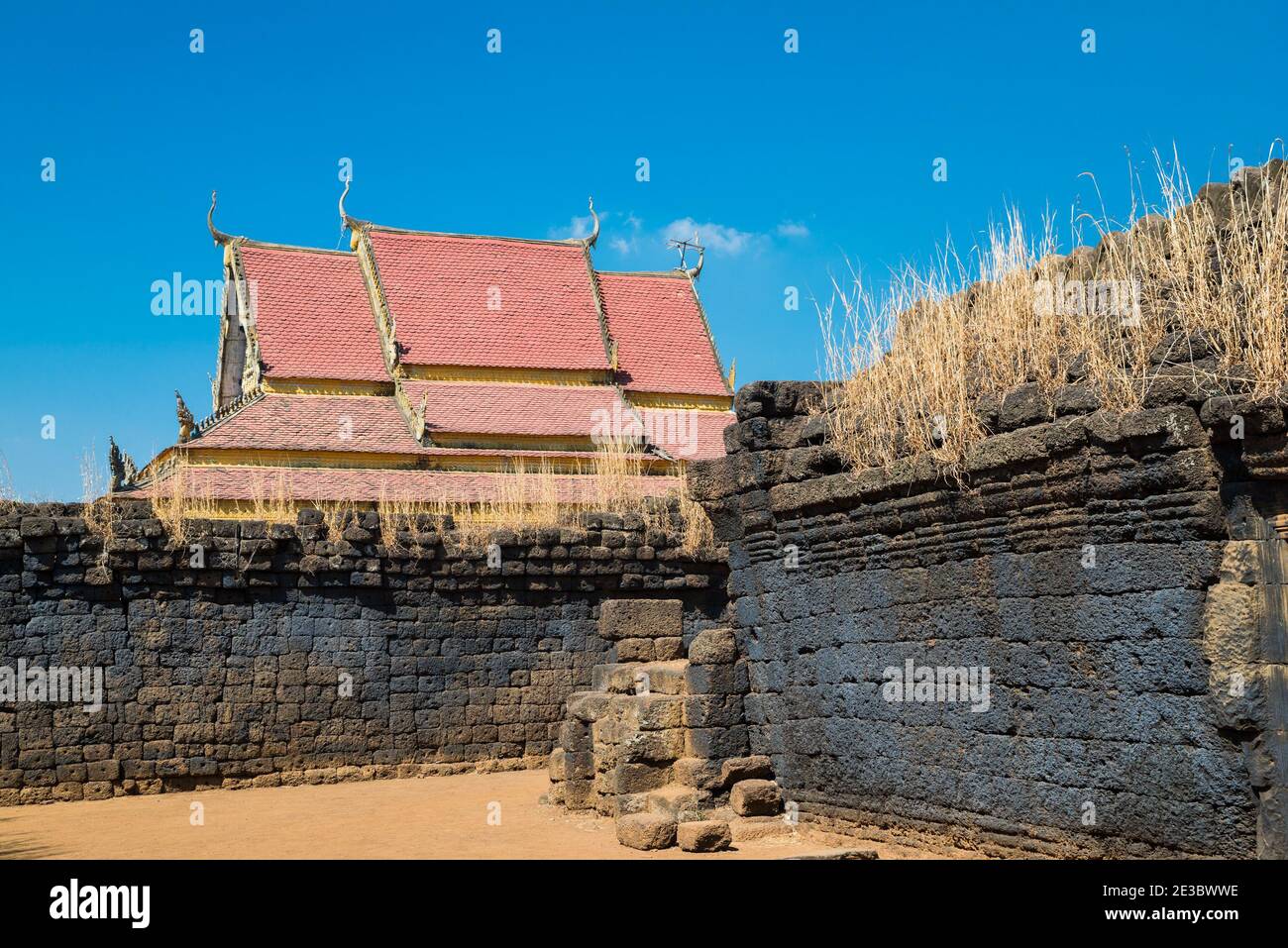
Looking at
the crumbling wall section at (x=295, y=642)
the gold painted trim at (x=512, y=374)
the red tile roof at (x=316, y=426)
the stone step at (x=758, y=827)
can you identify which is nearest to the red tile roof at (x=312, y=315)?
the red tile roof at (x=316, y=426)

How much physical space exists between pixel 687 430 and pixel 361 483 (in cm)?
785

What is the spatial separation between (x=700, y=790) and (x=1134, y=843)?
3.97 meters

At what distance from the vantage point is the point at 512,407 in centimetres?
2608

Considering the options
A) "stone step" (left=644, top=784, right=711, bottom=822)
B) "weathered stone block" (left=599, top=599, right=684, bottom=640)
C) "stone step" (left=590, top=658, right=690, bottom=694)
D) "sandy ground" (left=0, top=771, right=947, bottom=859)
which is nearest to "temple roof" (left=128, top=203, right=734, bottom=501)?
"sandy ground" (left=0, top=771, right=947, bottom=859)

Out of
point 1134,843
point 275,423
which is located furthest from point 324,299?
point 1134,843

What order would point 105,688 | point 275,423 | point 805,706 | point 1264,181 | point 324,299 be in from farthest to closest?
point 324,299 → point 275,423 → point 105,688 → point 805,706 → point 1264,181

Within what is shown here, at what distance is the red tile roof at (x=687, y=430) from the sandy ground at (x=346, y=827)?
1287cm

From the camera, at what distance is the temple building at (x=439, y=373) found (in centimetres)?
2305

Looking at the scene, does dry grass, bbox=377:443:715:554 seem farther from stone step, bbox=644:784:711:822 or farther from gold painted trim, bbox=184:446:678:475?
gold painted trim, bbox=184:446:678:475

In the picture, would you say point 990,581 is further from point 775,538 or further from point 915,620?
point 775,538

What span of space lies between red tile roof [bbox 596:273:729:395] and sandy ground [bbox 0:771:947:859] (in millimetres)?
15406

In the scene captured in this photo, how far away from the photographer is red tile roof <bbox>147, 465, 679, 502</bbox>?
21641mm

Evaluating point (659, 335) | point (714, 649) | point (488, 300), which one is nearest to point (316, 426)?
point (488, 300)

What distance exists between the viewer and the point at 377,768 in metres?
14.8
